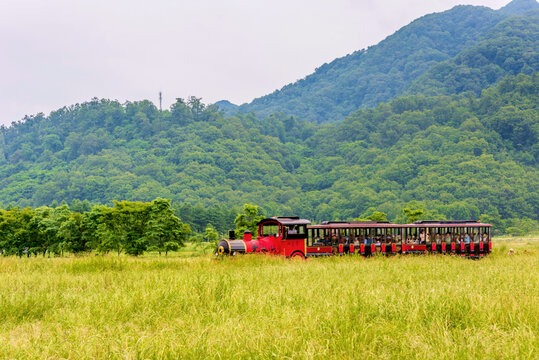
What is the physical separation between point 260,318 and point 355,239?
62.9 ft

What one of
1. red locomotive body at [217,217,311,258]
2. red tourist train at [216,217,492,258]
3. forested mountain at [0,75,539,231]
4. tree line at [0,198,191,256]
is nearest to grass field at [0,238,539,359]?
red locomotive body at [217,217,311,258]

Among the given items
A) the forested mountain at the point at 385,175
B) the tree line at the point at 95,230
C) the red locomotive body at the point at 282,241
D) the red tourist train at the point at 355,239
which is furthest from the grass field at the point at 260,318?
the forested mountain at the point at 385,175

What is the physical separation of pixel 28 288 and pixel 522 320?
37.6ft

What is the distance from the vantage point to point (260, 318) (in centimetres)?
818

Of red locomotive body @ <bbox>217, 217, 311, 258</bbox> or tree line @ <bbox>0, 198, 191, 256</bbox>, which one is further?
tree line @ <bbox>0, 198, 191, 256</bbox>

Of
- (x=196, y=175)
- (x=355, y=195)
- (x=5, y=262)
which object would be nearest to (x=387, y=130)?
(x=355, y=195)

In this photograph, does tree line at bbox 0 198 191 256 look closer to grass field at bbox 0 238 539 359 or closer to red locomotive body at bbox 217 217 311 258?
red locomotive body at bbox 217 217 311 258

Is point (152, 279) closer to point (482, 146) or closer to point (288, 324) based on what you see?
point (288, 324)

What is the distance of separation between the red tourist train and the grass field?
1090cm

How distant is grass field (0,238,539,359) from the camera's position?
6.52 metres

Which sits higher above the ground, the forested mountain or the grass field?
the forested mountain

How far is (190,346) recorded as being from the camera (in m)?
6.55

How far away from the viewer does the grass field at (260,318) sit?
21.4 feet

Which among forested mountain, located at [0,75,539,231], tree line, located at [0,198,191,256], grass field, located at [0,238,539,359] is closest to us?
grass field, located at [0,238,539,359]
